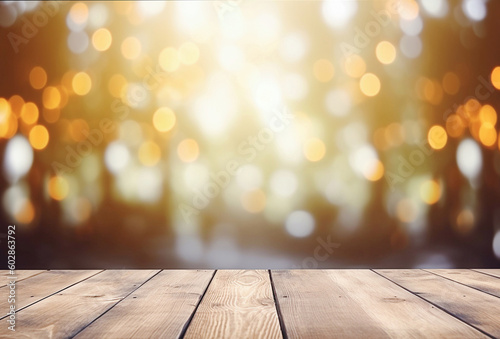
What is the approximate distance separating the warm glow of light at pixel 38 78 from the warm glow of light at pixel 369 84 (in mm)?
1085

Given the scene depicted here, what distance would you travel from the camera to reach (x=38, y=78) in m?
1.54

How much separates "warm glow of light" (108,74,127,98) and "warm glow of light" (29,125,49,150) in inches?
10.3

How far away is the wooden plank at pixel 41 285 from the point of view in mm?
981

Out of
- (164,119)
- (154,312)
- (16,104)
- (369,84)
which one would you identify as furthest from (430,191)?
(16,104)

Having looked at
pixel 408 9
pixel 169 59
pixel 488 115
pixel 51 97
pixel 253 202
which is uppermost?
pixel 408 9

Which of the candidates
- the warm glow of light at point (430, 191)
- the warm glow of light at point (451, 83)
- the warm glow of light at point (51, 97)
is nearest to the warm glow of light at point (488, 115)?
the warm glow of light at point (451, 83)

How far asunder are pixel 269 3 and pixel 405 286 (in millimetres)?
1012

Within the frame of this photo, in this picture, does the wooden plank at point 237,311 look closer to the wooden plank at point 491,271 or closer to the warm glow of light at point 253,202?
the warm glow of light at point 253,202

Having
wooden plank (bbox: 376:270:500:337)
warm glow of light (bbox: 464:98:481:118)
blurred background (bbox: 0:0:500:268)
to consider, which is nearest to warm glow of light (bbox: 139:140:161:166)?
blurred background (bbox: 0:0:500:268)

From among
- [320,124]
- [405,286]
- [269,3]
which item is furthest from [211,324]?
[269,3]

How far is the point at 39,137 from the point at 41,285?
57 cm

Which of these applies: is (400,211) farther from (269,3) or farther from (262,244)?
(269,3)

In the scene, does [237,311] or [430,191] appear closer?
[237,311]

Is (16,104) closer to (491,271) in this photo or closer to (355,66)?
(355,66)
